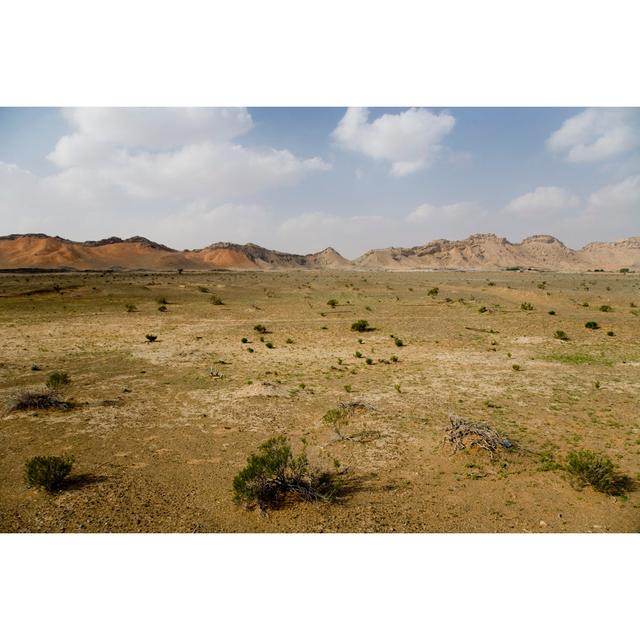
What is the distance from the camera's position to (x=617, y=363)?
1661 cm

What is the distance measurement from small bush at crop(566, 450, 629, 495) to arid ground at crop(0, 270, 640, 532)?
0.17m

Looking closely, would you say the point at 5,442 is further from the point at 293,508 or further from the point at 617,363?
the point at 617,363

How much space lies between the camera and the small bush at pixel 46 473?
720 cm

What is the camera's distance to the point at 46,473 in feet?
23.6

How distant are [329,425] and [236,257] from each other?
18074cm

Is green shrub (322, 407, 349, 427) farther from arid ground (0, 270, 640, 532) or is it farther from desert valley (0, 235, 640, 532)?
arid ground (0, 270, 640, 532)

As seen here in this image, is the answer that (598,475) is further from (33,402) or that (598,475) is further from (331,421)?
(33,402)

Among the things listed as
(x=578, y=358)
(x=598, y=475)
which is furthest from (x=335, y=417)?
(x=578, y=358)

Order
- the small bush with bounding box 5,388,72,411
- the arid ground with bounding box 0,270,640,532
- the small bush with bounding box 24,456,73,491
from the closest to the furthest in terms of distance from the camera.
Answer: the arid ground with bounding box 0,270,640,532 → the small bush with bounding box 24,456,73,491 → the small bush with bounding box 5,388,72,411

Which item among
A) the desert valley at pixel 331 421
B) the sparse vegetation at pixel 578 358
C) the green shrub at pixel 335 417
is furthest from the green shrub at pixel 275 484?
the sparse vegetation at pixel 578 358

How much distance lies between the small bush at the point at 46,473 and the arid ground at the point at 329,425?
0.20 meters

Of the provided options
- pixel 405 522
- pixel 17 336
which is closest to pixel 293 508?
pixel 405 522

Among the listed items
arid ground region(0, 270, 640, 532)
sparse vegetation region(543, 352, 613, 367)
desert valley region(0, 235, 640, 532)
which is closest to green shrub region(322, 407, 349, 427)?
desert valley region(0, 235, 640, 532)

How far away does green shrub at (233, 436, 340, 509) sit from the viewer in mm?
6883
